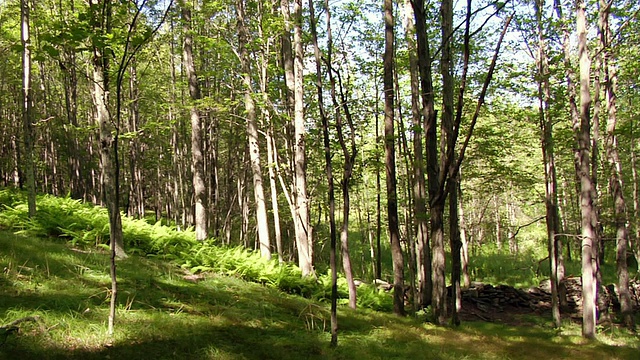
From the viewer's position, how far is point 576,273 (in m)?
24.3

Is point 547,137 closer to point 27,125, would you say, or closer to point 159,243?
point 159,243

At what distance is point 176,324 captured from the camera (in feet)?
16.6

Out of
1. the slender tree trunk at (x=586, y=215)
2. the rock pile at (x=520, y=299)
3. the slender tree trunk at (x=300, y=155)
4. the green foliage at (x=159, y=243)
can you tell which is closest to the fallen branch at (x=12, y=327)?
the green foliage at (x=159, y=243)

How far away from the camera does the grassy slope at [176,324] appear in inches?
165

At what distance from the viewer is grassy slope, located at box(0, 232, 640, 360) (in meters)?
4.20

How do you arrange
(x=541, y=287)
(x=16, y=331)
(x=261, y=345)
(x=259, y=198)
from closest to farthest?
(x=16, y=331) < (x=261, y=345) < (x=259, y=198) < (x=541, y=287)

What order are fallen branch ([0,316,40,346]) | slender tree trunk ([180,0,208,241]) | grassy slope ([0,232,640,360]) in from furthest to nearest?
1. slender tree trunk ([180,0,208,241])
2. grassy slope ([0,232,640,360])
3. fallen branch ([0,316,40,346])

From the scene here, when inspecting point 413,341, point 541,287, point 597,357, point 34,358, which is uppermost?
point 34,358

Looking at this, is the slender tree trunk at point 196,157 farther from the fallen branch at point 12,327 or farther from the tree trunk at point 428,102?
the fallen branch at point 12,327

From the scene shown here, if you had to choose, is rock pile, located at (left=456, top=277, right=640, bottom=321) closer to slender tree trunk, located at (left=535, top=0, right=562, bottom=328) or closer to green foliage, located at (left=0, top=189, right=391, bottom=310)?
slender tree trunk, located at (left=535, top=0, right=562, bottom=328)

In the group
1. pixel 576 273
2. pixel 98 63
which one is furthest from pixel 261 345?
pixel 576 273

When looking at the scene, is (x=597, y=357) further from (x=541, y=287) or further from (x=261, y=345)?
(x=541, y=287)

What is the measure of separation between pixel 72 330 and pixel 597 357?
7.78 meters

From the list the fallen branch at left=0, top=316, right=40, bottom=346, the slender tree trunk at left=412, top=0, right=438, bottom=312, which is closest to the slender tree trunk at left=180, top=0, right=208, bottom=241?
the slender tree trunk at left=412, top=0, right=438, bottom=312
